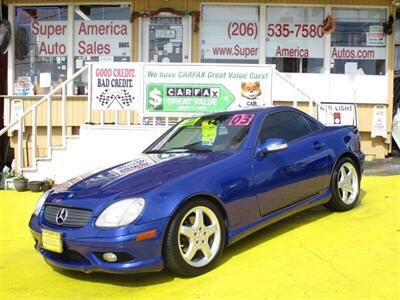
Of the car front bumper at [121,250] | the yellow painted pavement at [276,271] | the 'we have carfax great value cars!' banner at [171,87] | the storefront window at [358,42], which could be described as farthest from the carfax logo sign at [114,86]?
the car front bumper at [121,250]

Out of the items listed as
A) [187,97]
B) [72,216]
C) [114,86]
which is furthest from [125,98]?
[72,216]

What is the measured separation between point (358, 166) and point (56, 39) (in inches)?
296

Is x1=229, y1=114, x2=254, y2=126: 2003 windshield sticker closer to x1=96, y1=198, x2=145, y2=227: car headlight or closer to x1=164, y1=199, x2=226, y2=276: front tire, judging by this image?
x1=164, y1=199, x2=226, y2=276: front tire

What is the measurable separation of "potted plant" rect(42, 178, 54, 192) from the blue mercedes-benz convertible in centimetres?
355

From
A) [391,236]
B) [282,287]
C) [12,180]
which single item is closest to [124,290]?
[282,287]

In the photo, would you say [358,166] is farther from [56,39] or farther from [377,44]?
[56,39]

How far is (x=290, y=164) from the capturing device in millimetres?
5664

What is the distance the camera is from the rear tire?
6.43 meters

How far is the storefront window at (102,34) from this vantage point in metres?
11.6

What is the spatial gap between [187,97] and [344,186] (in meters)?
3.52

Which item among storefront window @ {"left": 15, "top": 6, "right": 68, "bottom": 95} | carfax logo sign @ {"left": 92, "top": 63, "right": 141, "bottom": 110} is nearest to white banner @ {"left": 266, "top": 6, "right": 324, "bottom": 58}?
carfax logo sign @ {"left": 92, "top": 63, "right": 141, "bottom": 110}

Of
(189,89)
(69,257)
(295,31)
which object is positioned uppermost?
(295,31)

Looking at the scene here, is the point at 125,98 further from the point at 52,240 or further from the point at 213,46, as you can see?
the point at 52,240

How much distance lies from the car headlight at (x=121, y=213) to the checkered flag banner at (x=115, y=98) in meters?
5.00
